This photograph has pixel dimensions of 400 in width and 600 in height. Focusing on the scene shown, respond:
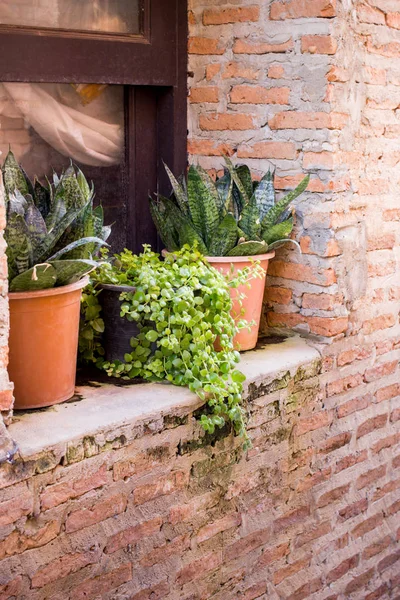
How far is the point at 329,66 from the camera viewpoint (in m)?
3.35

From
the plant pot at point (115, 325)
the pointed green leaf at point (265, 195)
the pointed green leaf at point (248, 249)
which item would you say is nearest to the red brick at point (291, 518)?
the plant pot at point (115, 325)

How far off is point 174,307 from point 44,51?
1.06 meters

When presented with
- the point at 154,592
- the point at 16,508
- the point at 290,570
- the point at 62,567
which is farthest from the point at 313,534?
the point at 16,508

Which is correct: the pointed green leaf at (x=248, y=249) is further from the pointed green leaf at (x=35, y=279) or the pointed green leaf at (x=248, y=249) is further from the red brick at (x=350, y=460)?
the red brick at (x=350, y=460)

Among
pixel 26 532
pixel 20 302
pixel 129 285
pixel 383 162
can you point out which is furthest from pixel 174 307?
pixel 383 162

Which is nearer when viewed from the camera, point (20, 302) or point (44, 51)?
point (20, 302)

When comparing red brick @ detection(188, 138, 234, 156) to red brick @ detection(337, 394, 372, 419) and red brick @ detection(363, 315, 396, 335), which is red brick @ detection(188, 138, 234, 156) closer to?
red brick @ detection(363, 315, 396, 335)

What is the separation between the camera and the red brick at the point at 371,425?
3.83 meters

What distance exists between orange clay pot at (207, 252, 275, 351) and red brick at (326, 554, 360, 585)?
1111mm

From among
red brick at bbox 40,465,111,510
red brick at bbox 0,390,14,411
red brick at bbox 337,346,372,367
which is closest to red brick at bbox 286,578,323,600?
red brick at bbox 337,346,372,367

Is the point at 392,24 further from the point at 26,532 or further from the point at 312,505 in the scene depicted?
the point at 26,532

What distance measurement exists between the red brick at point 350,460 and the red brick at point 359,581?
55 centimetres

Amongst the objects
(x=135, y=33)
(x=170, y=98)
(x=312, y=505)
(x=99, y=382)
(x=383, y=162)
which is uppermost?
(x=135, y=33)

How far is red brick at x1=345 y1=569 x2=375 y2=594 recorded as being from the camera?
12.8ft
